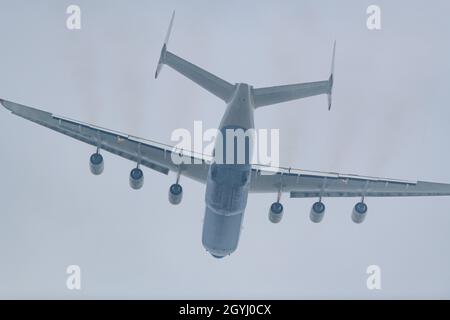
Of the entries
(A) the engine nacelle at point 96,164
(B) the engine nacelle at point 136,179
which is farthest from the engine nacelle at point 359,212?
(A) the engine nacelle at point 96,164

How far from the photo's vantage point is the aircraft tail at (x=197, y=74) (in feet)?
149

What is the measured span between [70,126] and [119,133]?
10.1 feet

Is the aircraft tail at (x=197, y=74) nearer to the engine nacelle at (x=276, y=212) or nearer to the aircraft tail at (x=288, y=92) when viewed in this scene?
the aircraft tail at (x=288, y=92)

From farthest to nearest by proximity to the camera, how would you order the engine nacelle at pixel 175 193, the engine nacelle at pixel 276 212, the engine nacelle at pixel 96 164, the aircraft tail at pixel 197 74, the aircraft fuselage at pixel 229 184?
the engine nacelle at pixel 276 212 → the engine nacelle at pixel 175 193 → the engine nacelle at pixel 96 164 → the aircraft tail at pixel 197 74 → the aircraft fuselage at pixel 229 184

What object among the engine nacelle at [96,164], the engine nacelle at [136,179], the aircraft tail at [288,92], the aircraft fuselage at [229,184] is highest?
the aircraft tail at [288,92]

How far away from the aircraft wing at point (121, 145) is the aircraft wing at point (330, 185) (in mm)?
4090

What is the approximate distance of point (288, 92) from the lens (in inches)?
1795

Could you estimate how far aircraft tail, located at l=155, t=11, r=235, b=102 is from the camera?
4541 cm

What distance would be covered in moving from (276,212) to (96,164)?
37.2 feet

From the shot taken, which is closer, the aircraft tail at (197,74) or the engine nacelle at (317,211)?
the aircraft tail at (197,74)

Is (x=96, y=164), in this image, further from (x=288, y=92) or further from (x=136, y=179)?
(x=288, y=92)

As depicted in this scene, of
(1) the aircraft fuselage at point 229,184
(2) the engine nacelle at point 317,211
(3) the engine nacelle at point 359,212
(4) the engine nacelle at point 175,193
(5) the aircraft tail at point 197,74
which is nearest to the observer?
(1) the aircraft fuselage at point 229,184
